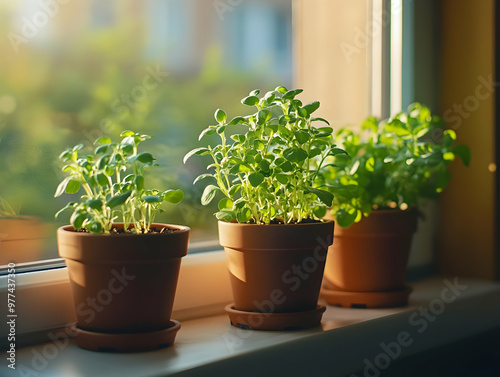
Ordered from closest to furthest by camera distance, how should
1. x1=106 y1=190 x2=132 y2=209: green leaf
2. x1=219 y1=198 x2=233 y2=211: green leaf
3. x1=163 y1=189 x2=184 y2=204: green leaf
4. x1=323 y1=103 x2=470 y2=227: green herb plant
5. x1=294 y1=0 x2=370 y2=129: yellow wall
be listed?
x1=106 y1=190 x2=132 y2=209: green leaf → x1=163 y1=189 x2=184 y2=204: green leaf → x1=219 y1=198 x2=233 y2=211: green leaf → x1=323 y1=103 x2=470 y2=227: green herb plant → x1=294 y1=0 x2=370 y2=129: yellow wall

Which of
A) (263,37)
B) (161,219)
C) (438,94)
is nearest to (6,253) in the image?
(161,219)

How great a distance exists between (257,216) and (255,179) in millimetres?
110

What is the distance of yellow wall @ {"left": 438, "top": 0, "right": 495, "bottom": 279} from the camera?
1661 millimetres

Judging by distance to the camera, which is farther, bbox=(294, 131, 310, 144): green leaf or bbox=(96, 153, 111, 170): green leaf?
bbox=(294, 131, 310, 144): green leaf

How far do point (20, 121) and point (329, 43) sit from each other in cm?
91

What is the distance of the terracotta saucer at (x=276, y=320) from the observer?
1123 millimetres

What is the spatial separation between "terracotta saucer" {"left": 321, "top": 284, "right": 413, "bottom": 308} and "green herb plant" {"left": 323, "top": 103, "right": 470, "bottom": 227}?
174mm

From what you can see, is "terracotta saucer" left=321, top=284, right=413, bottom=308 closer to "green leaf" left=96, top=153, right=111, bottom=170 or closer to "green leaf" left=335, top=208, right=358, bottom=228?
"green leaf" left=335, top=208, right=358, bottom=228

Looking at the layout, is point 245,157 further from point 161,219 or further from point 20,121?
point 20,121

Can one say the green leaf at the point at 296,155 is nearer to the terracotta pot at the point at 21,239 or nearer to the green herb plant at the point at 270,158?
the green herb plant at the point at 270,158

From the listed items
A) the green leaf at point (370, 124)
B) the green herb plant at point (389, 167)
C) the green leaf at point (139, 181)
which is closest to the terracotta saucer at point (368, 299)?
the green herb plant at point (389, 167)

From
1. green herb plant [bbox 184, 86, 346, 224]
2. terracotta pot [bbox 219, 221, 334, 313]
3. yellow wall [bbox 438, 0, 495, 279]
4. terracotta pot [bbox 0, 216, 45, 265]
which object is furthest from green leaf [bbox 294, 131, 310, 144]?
yellow wall [bbox 438, 0, 495, 279]

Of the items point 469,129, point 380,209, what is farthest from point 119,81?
point 469,129

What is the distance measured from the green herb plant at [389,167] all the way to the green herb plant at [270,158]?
15 cm
